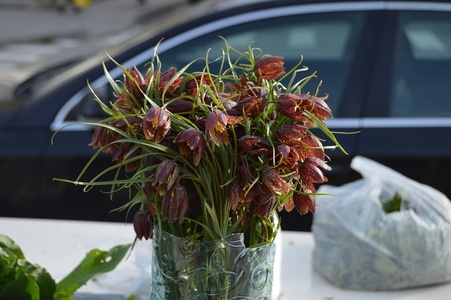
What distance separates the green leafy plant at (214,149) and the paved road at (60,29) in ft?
30.3

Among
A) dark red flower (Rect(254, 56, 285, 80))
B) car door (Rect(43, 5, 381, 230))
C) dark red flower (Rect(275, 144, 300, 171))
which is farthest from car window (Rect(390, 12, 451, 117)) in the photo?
dark red flower (Rect(275, 144, 300, 171))

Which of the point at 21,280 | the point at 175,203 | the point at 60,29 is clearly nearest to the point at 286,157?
the point at 175,203

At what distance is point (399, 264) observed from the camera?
218 centimetres

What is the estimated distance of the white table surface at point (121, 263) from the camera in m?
2.13

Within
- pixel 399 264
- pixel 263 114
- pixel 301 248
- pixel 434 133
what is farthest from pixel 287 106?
pixel 434 133

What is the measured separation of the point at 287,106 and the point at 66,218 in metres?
2.41

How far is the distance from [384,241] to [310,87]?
4.72ft

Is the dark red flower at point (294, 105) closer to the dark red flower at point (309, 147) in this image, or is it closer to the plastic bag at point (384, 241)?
the dark red flower at point (309, 147)

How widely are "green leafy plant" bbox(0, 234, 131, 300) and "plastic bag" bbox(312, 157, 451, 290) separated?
620 millimetres

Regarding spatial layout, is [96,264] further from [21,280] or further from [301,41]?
[301,41]

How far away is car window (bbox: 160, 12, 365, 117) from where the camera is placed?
361 cm

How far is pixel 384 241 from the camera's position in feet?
7.16

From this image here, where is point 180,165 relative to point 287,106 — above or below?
below

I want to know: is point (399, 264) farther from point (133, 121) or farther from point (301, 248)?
point (133, 121)
